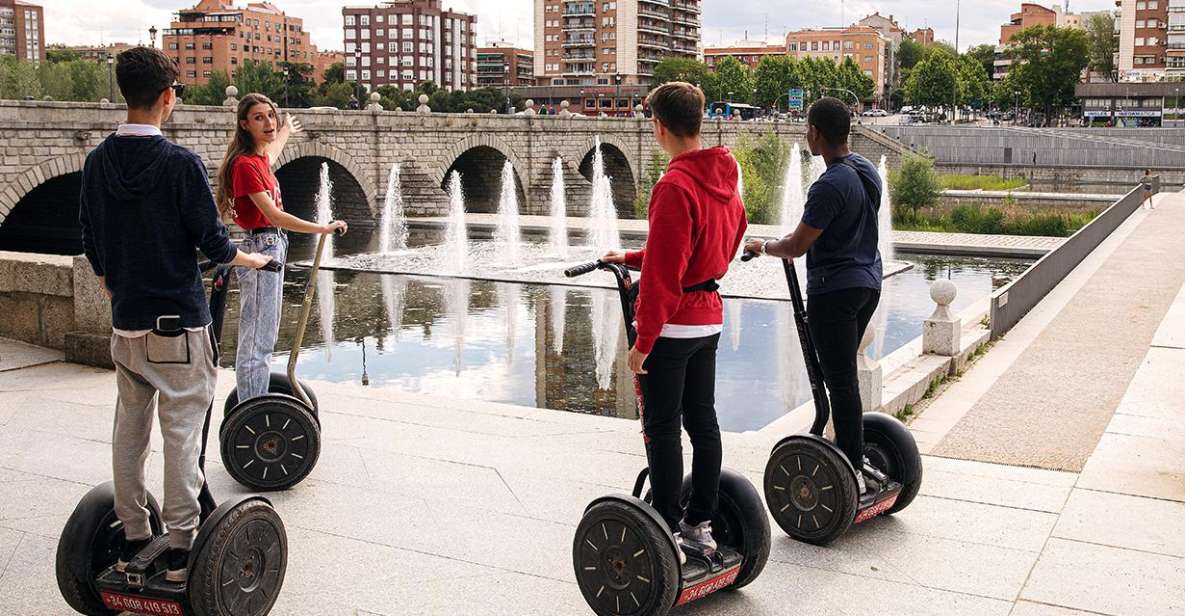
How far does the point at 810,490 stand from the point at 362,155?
110 ft

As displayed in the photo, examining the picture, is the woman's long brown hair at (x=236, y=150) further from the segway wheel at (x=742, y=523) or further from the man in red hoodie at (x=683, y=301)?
the segway wheel at (x=742, y=523)

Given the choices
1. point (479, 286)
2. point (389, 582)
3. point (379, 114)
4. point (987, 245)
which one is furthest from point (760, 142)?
point (389, 582)

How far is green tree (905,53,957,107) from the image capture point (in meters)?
112

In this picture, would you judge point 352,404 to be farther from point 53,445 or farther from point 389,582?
point 389,582

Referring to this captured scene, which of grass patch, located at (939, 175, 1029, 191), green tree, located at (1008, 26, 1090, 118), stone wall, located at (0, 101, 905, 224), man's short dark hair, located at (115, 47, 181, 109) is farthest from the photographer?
green tree, located at (1008, 26, 1090, 118)

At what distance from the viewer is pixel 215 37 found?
15500 cm

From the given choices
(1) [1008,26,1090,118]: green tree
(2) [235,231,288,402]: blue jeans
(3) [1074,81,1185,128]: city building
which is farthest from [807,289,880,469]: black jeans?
(1) [1008,26,1090,118]: green tree

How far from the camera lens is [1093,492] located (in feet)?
19.0

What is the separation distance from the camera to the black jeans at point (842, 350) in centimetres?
477

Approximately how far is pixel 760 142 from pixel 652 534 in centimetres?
3998

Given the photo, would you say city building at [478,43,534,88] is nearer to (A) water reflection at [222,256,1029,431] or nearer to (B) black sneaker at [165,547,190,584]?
(A) water reflection at [222,256,1029,431]

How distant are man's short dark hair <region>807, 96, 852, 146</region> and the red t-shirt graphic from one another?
258cm

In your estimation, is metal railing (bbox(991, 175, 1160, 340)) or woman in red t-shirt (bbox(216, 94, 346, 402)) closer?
woman in red t-shirt (bbox(216, 94, 346, 402))

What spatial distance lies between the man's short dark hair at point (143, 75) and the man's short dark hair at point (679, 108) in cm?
159
